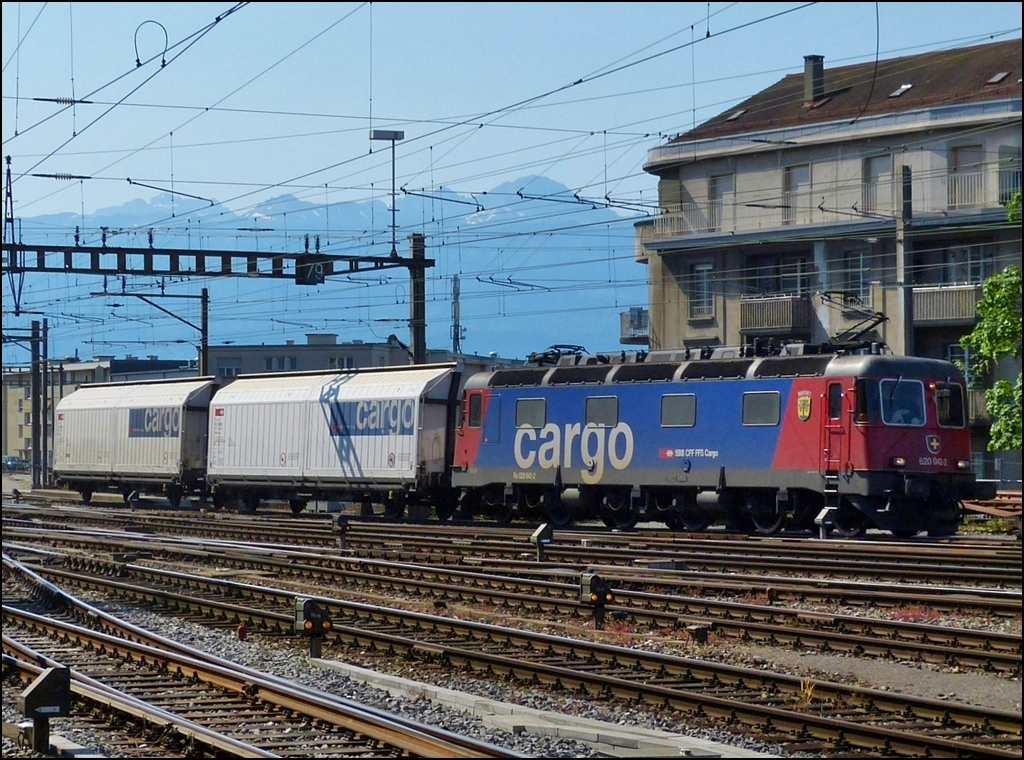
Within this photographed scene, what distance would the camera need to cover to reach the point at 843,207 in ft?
148

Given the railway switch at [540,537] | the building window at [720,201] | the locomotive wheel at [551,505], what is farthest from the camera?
the building window at [720,201]

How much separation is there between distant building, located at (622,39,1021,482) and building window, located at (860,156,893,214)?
0.05 meters

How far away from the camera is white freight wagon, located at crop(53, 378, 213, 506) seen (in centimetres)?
4134

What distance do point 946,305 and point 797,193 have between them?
6637 mm

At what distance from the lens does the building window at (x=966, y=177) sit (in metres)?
42.3

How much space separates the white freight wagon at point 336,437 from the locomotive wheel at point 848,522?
10.6m

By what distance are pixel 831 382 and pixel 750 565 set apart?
537 centimetres

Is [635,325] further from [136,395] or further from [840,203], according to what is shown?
[136,395]

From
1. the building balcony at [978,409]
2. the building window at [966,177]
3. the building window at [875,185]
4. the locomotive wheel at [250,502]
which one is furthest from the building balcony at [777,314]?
the locomotive wheel at [250,502]

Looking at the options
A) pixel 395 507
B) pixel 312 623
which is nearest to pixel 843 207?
pixel 395 507

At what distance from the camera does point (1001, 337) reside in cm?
2900

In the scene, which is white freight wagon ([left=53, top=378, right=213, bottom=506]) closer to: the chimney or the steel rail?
the chimney

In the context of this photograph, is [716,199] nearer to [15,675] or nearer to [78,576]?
[78,576]

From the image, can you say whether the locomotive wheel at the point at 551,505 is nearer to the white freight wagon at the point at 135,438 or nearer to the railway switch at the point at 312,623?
the white freight wagon at the point at 135,438
